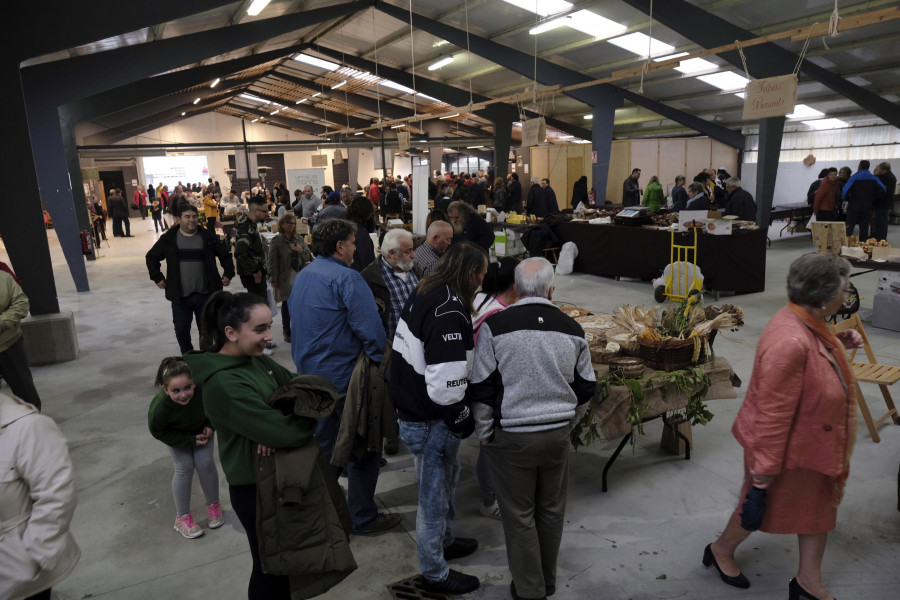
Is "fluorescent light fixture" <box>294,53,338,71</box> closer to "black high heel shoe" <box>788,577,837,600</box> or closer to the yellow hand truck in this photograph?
the yellow hand truck

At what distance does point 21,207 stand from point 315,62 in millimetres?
13744

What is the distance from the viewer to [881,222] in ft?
35.1

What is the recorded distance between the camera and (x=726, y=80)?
14.5m

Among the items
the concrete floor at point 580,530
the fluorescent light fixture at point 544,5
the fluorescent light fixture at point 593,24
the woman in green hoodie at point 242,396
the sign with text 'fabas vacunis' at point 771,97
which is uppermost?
the fluorescent light fixture at point 544,5

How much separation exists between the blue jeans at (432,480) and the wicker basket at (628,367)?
3.80 feet

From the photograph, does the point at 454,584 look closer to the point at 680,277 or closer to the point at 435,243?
the point at 435,243

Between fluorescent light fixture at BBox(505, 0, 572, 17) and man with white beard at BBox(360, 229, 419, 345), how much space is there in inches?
351

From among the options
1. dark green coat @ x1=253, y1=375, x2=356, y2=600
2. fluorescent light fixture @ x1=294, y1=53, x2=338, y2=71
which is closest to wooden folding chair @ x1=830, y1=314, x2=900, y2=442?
dark green coat @ x1=253, y1=375, x2=356, y2=600

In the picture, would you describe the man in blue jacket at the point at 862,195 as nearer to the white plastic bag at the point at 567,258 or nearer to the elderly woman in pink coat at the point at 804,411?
the white plastic bag at the point at 567,258

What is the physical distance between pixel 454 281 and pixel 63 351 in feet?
18.3

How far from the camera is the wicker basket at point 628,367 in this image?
3.16 m

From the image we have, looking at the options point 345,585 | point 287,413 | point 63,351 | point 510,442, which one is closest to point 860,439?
point 510,442

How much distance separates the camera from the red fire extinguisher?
1280 centimetres

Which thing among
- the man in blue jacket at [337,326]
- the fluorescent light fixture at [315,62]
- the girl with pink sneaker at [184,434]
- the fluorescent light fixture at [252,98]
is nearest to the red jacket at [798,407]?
the man in blue jacket at [337,326]
